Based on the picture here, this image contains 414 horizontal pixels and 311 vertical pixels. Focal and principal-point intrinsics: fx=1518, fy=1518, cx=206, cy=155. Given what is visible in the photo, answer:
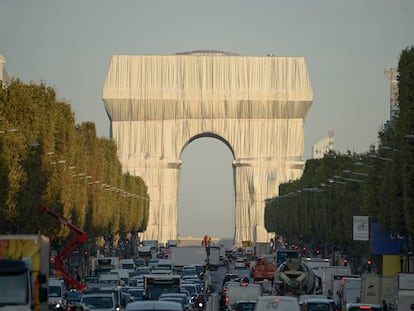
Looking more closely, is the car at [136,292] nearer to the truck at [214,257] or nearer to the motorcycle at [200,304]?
the motorcycle at [200,304]

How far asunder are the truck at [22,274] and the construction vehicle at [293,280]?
24.1 m

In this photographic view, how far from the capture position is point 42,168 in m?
71.7

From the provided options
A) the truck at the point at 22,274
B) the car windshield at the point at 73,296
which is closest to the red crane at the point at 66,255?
the car windshield at the point at 73,296

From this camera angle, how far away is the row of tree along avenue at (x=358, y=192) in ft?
212

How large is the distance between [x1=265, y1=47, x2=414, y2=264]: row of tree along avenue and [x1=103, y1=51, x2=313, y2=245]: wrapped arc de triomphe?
505 centimetres

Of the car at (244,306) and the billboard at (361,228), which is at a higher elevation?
the billboard at (361,228)

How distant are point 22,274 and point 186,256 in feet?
208

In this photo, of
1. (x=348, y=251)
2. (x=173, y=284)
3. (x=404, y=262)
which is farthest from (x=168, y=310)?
(x=348, y=251)

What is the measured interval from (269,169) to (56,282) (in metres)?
103

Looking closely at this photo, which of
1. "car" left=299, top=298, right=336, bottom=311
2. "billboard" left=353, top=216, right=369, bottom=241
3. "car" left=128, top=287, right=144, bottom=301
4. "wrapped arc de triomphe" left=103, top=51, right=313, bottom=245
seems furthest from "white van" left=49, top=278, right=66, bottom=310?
"wrapped arc de triomphe" left=103, top=51, right=313, bottom=245

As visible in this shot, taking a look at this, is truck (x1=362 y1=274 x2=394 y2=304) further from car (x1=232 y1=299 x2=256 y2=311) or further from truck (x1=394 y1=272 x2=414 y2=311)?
car (x1=232 y1=299 x2=256 y2=311)

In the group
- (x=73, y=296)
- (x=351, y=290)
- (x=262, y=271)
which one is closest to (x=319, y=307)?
(x=351, y=290)

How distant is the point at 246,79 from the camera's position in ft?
512

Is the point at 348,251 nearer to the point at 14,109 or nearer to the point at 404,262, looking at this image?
the point at 404,262
